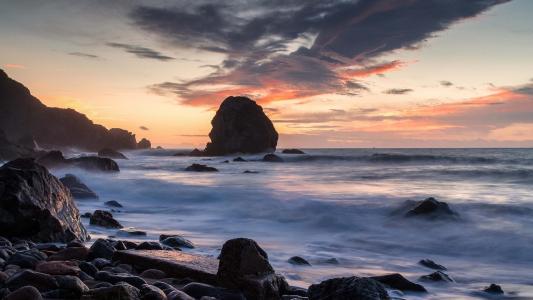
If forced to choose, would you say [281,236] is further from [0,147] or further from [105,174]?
[0,147]

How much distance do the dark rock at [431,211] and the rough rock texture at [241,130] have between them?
53.0 metres

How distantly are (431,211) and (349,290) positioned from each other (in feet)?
→ 29.6

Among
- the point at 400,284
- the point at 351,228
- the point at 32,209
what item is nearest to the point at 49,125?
the point at 351,228

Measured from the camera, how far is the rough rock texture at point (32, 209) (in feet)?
20.1

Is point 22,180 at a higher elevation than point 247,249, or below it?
higher

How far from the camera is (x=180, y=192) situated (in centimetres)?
1761

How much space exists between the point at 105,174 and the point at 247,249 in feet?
64.9

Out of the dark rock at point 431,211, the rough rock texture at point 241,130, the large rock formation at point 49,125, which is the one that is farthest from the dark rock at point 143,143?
the dark rock at point 431,211

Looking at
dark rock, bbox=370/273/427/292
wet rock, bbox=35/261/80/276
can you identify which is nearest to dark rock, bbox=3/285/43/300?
wet rock, bbox=35/261/80/276

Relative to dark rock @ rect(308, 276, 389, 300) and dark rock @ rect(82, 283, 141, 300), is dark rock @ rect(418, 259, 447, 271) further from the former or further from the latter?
dark rock @ rect(82, 283, 141, 300)

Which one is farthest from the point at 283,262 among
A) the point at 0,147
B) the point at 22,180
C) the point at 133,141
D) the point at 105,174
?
the point at 133,141

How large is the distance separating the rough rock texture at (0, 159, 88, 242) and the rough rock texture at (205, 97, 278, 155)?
189 ft

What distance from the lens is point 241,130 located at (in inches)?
2579

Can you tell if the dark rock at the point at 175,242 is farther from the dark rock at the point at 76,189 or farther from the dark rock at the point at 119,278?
the dark rock at the point at 76,189
